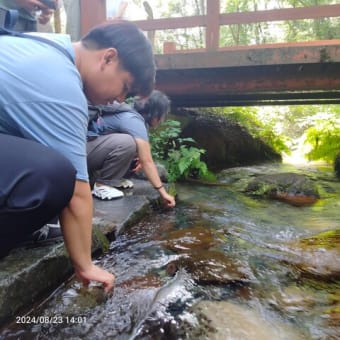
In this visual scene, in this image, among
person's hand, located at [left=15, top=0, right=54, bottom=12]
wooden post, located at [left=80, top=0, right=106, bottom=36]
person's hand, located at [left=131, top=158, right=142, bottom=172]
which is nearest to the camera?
person's hand, located at [left=15, top=0, right=54, bottom=12]

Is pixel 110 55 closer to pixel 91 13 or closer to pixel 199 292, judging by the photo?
pixel 199 292

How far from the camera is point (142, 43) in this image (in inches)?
59.3

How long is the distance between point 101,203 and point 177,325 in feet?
5.84

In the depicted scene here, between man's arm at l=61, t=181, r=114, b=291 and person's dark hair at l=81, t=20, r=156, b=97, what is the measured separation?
507mm

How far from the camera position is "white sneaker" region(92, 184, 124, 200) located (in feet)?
10.9

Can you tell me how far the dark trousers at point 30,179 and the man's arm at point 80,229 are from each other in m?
0.03

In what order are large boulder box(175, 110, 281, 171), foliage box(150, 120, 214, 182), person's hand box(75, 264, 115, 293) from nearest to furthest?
person's hand box(75, 264, 115, 293) < foliage box(150, 120, 214, 182) < large boulder box(175, 110, 281, 171)

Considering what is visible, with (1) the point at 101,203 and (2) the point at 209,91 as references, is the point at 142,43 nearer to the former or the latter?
(1) the point at 101,203

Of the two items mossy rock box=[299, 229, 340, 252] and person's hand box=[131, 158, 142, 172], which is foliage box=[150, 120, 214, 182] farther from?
mossy rock box=[299, 229, 340, 252]

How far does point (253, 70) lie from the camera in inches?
211

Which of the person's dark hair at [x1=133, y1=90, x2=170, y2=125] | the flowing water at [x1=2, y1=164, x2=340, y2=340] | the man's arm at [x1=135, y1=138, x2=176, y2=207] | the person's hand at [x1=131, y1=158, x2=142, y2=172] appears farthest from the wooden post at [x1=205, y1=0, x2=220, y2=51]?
the flowing water at [x1=2, y1=164, x2=340, y2=340]

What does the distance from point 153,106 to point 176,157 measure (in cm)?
169

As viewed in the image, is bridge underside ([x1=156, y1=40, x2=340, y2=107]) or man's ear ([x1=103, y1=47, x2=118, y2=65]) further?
bridge underside ([x1=156, y1=40, x2=340, y2=107])

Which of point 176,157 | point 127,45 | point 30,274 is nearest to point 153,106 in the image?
point 176,157
